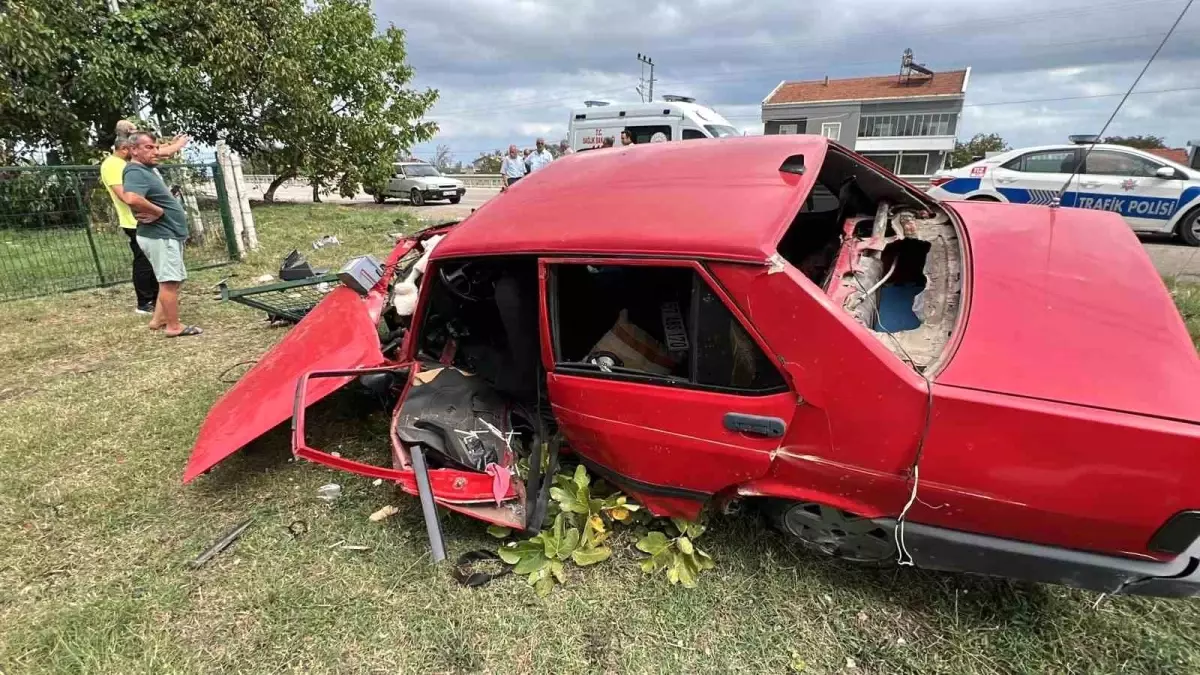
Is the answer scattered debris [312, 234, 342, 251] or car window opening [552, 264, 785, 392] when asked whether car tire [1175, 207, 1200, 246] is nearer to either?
car window opening [552, 264, 785, 392]

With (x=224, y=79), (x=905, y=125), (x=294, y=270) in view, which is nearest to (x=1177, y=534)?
(x=294, y=270)

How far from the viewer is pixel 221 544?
103 inches

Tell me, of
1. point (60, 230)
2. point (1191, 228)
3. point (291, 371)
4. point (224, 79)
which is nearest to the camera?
point (291, 371)

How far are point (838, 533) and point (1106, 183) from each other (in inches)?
334

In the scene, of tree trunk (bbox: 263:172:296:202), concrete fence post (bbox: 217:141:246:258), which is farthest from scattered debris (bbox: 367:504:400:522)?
tree trunk (bbox: 263:172:296:202)

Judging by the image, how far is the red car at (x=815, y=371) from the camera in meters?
1.64

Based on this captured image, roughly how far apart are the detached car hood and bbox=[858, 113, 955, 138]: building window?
40.6 m

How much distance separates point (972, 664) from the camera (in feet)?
6.23

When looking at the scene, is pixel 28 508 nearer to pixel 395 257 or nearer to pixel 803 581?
pixel 395 257

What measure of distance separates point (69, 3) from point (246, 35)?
102 inches

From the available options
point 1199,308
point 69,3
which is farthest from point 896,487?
point 69,3

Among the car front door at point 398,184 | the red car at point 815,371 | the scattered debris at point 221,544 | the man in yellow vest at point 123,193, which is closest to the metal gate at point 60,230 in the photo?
the man in yellow vest at point 123,193

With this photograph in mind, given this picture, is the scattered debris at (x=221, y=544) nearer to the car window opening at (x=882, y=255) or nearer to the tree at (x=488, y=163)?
the car window opening at (x=882, y=255)

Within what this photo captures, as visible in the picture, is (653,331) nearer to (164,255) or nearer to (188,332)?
(164,255)
